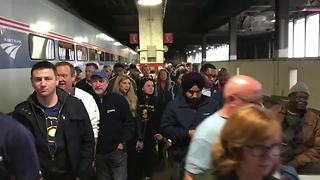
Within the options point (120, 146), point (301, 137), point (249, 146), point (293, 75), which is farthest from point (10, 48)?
point (293, 75)

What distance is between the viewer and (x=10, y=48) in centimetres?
608

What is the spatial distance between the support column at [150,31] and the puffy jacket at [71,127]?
598 inches

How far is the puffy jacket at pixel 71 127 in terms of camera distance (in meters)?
3.53

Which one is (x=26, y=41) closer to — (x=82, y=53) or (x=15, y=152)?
(x=15, y=152)

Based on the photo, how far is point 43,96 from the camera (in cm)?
356

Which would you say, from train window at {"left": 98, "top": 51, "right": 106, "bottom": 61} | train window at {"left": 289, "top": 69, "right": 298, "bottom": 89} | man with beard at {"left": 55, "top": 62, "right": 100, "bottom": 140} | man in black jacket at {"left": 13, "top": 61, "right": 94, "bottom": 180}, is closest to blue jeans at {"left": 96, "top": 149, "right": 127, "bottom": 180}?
man with beard at {"left": 55, "top": 62, "right": 100, "bottom": 140}

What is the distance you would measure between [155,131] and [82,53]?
5.64 m

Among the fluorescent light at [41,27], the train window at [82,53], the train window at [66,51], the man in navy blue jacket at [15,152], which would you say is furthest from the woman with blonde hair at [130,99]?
the train window at [82,53]

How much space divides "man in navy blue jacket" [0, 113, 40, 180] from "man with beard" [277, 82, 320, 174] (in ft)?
8.04

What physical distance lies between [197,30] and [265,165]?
44768 mm

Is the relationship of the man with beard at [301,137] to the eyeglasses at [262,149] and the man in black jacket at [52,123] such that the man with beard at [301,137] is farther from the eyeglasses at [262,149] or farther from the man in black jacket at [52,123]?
the eyeglasses at [262,149]

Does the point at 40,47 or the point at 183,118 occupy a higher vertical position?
the point at 40,47

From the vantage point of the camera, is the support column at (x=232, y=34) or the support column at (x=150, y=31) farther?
the support column at (x=232, y=34)

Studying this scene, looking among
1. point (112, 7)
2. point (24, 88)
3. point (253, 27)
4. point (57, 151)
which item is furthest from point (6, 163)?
point (253, 27)
